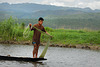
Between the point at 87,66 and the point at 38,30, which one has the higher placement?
the point at 38,30

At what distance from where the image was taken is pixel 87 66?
1080 centimetres

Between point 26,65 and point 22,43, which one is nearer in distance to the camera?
point 26,65

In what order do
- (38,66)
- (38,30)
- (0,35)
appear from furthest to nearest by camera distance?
(0,35)
(38,30)
(38,66)

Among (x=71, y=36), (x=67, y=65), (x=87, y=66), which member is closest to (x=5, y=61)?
(x=67, y=65)

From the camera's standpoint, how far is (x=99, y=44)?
1931cm

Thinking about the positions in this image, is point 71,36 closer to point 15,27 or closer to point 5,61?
point 15,27

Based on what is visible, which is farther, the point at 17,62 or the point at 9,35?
the point at 9,35

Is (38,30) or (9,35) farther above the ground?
(38,30)

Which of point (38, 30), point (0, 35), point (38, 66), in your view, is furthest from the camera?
point (0, 35)

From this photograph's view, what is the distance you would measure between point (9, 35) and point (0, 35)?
122 centimetres

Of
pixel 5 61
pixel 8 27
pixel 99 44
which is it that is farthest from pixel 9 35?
pixel 5 61

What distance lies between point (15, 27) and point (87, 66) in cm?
1045

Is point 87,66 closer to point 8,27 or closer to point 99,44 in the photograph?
point 99,44

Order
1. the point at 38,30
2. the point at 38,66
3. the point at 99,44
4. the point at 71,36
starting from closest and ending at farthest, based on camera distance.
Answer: the point at 38,66 → the point at 38,30 → the point at 99,44 → the point at 71,36
